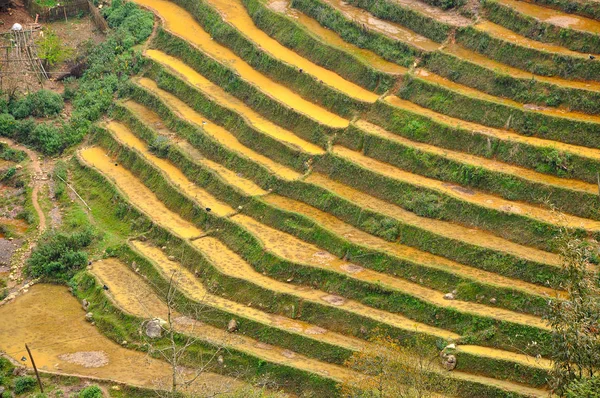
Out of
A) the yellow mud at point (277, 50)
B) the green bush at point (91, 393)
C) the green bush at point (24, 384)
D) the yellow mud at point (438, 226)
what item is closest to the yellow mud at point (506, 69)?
the yellow mud at point (277, 50)

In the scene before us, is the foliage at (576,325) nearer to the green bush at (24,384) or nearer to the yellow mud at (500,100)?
the yellow mud at (500,100)

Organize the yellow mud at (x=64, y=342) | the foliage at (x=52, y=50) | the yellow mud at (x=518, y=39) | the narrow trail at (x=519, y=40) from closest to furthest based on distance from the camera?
the yellow mud at (x=64, y=342)
the narrow trail at (x=519, y=40)
the yellow mud at (x=518, y=39)
the foliage at (x=52, y=50)

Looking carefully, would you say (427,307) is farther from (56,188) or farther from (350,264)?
(56,188)

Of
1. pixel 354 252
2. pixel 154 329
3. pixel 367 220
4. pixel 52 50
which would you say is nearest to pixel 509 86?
pixel 367 220

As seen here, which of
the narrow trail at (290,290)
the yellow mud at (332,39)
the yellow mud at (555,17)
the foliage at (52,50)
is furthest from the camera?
the foliage at (52,50)

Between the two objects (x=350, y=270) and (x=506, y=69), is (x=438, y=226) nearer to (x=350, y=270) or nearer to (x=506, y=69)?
(x=350, y=270)

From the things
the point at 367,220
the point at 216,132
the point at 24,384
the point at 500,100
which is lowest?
the point at 24,384

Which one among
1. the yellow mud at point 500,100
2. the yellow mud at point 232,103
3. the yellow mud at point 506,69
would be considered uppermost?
the yellow mud at point 506,69
